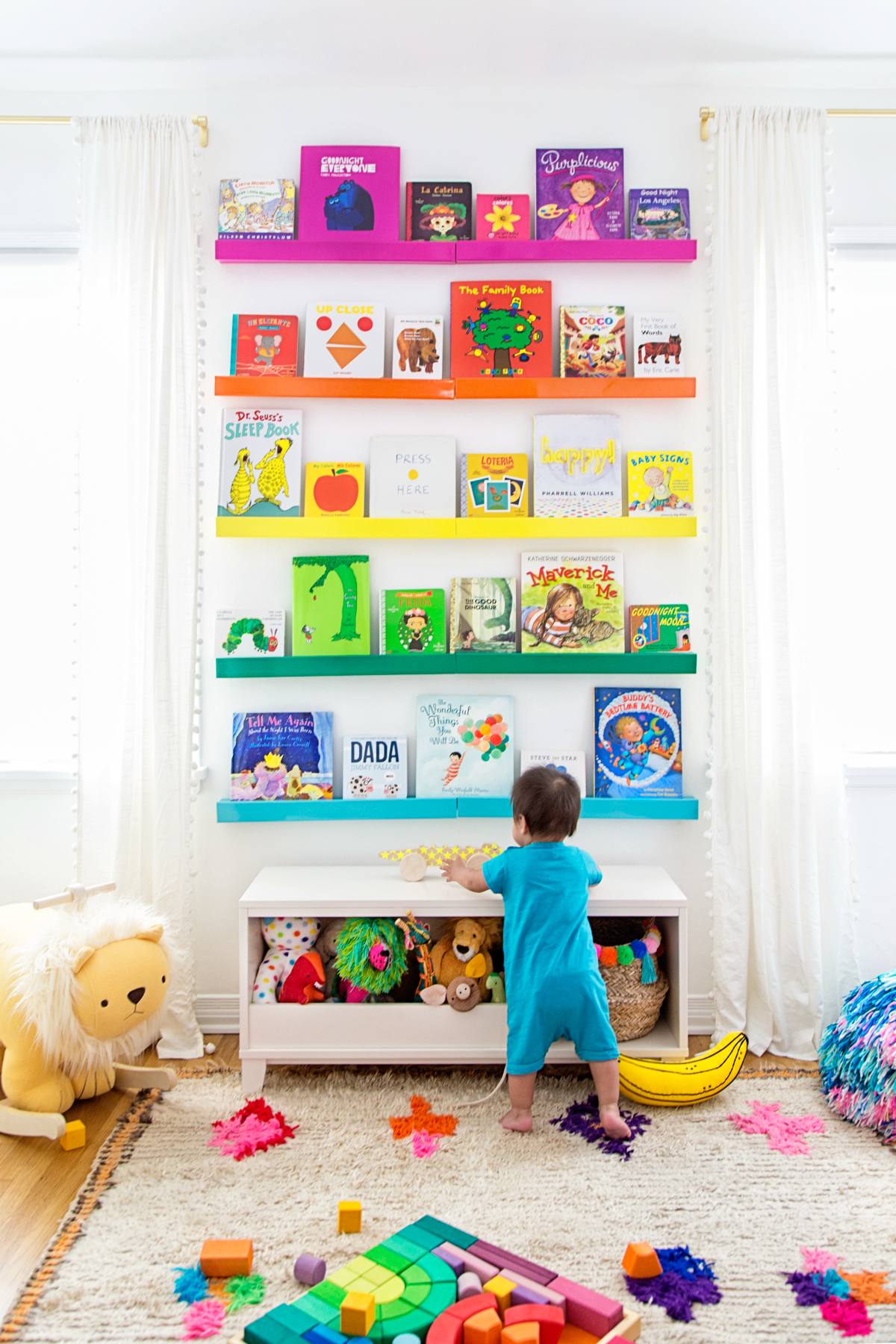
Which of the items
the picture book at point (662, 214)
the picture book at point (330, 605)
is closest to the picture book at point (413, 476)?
the picture book at point (330, 605)

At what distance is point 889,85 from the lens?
2504 millimetres

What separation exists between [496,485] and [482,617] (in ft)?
1.18

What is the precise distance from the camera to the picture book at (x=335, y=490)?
8.16 ft

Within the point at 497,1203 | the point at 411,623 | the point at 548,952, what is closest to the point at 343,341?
the point at 411,623

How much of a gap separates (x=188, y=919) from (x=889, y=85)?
2931 millimetres

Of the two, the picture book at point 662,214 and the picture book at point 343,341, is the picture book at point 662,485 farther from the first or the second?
the picture book at point 343,341

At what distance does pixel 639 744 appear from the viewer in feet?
8.22

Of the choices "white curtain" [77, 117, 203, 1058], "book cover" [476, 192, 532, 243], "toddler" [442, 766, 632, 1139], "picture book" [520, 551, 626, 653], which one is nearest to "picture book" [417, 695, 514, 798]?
"picture book" [520, 551, 626, 653]

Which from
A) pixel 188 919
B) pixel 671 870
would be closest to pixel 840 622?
pixel 671 870

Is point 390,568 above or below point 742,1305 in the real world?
above

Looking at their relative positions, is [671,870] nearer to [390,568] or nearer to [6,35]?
[390,568]

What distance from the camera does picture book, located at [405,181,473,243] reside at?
248 centimetres

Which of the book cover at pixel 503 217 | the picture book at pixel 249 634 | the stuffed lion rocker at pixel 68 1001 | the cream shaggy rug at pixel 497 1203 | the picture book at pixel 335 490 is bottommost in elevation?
the cream shaggy rug at pixel 497 1203

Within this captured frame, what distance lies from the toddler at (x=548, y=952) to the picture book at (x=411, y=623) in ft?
1.87
